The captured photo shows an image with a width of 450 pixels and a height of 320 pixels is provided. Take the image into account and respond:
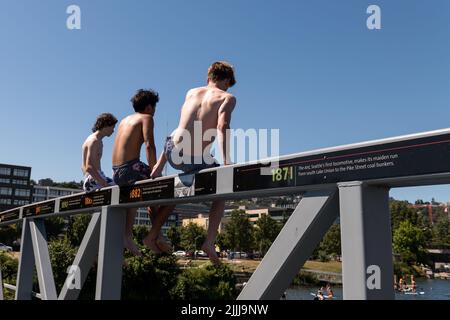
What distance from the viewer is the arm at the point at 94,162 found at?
5.30m

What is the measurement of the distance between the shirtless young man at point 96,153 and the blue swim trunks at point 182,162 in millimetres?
1477

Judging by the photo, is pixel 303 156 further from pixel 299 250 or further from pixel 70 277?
pixel 70 277

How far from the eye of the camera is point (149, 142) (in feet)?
15.2

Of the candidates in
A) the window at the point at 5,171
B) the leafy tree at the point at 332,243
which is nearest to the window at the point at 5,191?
the window at the point at 5,171

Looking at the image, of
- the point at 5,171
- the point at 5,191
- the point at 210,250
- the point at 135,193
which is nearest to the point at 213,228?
the point at 210,250

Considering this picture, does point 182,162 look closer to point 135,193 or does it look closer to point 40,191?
point 135,193

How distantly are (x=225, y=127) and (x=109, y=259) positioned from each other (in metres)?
2.01

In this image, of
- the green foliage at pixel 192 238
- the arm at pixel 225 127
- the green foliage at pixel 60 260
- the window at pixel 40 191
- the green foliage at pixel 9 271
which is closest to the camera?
the arm at pixel 225 127

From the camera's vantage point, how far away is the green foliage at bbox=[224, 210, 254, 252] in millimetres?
100000

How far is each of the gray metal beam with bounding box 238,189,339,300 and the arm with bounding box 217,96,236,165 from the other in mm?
1041

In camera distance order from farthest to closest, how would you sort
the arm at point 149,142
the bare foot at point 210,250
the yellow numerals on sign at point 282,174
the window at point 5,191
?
the window at point 5,191 → the arm at point 149,142 → the bare foot at point 210,250 → the yellow numerals on sign at point 282,174

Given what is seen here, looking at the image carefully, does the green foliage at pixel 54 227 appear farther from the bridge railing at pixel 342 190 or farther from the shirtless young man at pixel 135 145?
the bridge railing at pixel 342 190

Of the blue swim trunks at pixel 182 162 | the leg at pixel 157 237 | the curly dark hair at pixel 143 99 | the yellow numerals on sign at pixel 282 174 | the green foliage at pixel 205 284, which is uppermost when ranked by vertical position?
the curly dark hair at pixel 143 99
